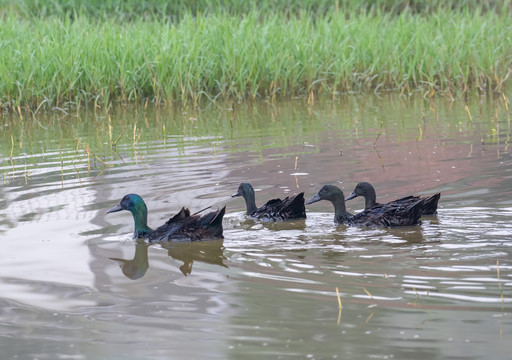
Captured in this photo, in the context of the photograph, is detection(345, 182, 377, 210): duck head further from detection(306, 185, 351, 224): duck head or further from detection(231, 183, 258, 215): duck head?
detection(231, 183, 258, 215): duck head

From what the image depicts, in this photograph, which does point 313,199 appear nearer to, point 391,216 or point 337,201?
point 337,201

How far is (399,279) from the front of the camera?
5.72 metres

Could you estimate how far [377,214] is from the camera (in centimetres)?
750

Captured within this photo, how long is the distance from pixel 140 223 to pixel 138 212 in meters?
0.09

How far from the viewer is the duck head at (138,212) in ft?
24.4

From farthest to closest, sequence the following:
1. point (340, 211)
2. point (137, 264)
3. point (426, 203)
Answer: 1. point (340, 211)
2. point (426, 203)
3. point (137, 264)

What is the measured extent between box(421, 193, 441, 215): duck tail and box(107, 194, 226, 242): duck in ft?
5.18

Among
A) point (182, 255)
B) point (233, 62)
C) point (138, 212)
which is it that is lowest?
point (182, 255)

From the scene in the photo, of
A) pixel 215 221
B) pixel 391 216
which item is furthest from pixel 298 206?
pixel 215 221

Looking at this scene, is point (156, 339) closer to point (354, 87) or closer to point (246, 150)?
point (246, 150)

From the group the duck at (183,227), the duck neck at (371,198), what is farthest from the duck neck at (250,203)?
the duck neck at (371,198)

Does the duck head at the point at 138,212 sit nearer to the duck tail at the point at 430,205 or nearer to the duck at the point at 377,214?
the duck at the point at 377,214

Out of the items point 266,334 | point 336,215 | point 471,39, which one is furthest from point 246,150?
point 471,39

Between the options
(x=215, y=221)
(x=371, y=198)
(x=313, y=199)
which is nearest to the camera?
(x=215, y=221)
